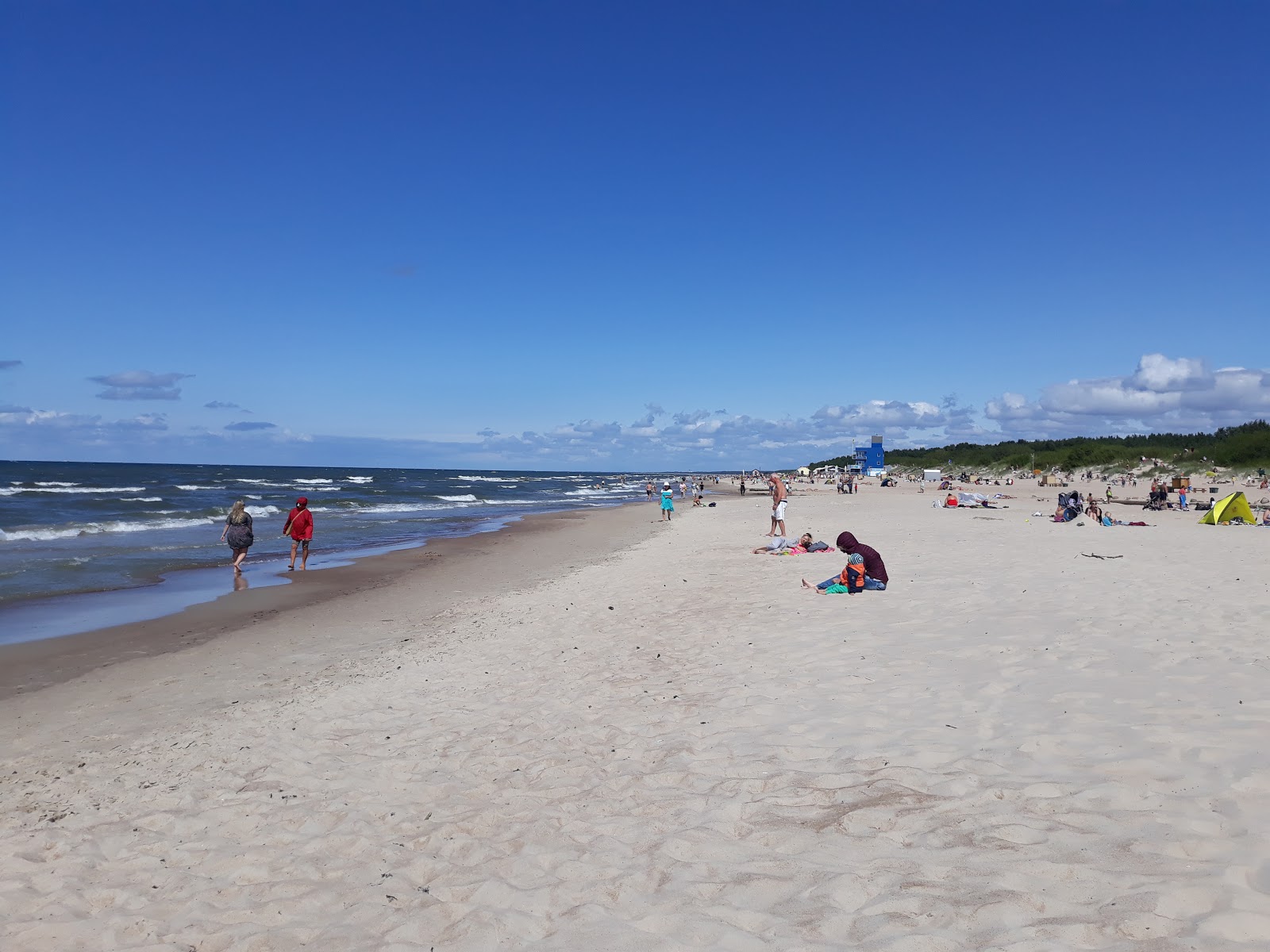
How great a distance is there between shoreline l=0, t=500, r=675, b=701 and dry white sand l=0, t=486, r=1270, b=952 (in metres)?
0.97

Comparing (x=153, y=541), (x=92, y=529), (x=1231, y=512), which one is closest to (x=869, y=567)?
(x=1231, y=512)

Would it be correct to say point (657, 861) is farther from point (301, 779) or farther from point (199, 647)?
point (199, 647)

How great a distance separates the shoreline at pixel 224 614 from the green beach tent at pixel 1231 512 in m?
19.0

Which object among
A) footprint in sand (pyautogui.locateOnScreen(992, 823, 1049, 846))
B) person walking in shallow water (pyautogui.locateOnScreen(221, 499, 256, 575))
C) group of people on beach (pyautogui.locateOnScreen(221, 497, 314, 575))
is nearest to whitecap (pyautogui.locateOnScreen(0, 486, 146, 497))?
group of people on beach (pyautogui.locateOnScreen(221, 497, 314, 575))

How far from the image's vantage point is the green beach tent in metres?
20.9

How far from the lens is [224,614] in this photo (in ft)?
39.5

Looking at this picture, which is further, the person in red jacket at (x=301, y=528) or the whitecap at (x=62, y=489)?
the whitecap at (x=62, y=489)

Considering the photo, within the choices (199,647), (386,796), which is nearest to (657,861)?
(386,796)

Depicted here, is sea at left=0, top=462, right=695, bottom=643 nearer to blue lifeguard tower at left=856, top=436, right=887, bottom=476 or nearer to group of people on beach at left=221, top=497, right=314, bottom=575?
group of people on beach at left=221, top=497, right=314, bottom=575

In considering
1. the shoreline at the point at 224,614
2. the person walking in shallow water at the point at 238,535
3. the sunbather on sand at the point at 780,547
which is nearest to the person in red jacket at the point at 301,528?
the shoreline at the point at 224,614

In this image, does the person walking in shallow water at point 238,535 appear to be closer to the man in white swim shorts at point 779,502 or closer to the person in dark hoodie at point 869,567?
the man in white swim shorts at point 779,502

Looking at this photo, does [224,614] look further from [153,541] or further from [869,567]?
[153,541]

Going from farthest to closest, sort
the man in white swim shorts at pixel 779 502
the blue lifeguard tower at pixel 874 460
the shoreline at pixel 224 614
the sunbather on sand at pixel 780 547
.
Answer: the blue lifeguard tower at pixel 874 460, the man in white swim shorts at pixel 779 502, the sunbather on sand at pixel 780 547, the shoreline at pixel 224 614

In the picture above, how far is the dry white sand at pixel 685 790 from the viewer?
3217 millimetres
